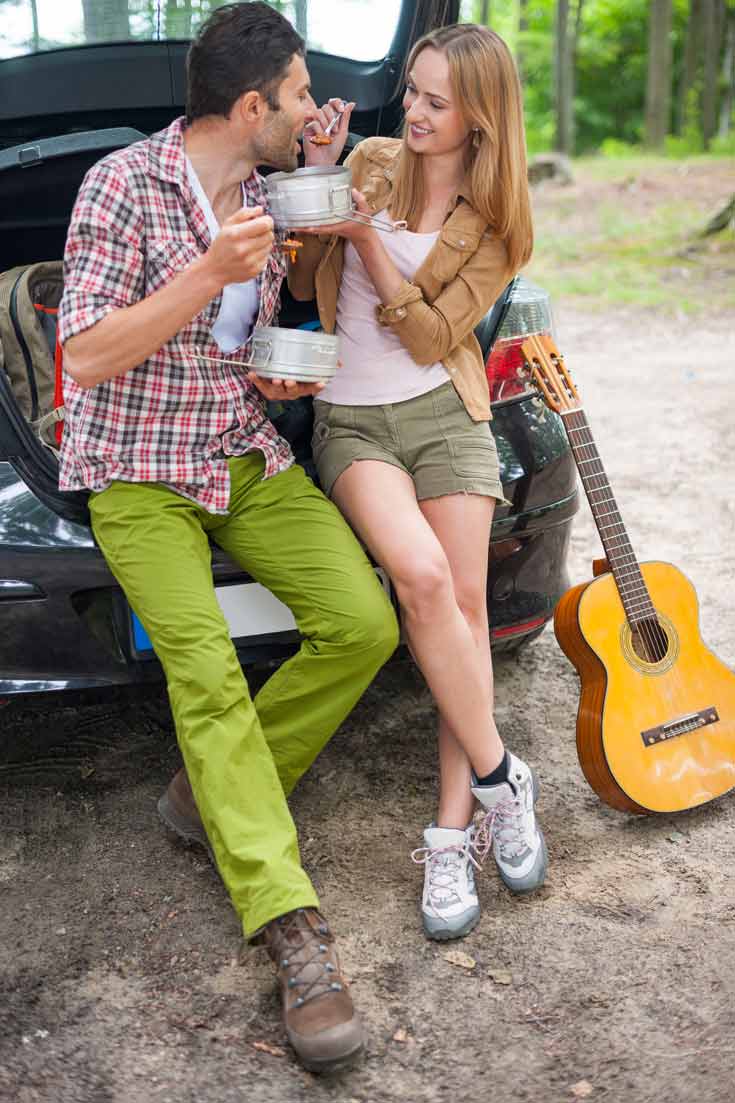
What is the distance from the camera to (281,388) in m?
2.45

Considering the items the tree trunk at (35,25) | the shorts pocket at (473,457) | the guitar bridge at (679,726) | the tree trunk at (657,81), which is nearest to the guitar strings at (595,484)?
the guitar bridge at (679,726)

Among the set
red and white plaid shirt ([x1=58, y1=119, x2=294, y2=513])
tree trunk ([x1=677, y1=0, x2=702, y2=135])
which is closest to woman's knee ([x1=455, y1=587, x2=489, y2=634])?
red and white plaid shirt ([x1=58, y1=119, x2=294, y2=513])

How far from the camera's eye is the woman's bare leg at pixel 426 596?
8.14ft

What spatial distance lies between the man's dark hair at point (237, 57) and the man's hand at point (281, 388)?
1.73 feet

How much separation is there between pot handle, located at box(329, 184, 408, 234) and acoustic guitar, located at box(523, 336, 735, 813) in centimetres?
46

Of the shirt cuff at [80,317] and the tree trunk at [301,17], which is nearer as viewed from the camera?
the shirt cuff at [80,317]

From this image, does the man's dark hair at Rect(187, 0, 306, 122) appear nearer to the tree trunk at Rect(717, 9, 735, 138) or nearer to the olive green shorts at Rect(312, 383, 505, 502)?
the olive green shorts at Rect(312, 383, 505, 502)

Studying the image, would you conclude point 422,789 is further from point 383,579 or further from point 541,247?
point 541,247

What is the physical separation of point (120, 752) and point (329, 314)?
126 cm

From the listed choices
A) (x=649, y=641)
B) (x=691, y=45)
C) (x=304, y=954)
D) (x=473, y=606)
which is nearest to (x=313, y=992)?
(x=304, y=954)

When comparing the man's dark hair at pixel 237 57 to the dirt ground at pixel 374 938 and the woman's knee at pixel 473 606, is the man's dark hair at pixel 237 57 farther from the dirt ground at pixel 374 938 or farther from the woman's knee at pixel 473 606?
the dirt ground at pixel 374 938

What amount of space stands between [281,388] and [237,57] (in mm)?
641

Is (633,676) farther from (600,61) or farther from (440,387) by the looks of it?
(600,61)

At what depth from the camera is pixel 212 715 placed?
2.28 meters
